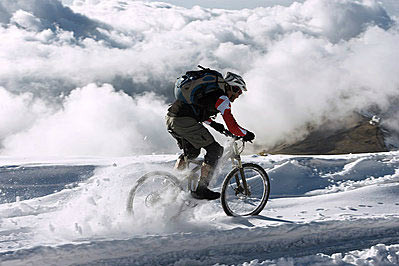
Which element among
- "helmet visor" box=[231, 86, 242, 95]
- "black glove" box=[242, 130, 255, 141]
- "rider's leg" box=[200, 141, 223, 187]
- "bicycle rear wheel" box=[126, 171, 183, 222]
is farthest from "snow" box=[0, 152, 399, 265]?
"helmet visor" box=[231, 86, 242, 95]

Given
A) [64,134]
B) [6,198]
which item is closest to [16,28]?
[64,134]

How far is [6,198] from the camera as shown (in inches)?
218

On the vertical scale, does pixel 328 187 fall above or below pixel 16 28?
below

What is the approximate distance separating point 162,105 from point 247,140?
180 m

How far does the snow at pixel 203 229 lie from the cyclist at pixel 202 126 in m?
0.34

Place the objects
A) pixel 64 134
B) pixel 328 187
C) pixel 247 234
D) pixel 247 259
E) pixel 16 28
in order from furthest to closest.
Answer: pixel 16 28 < pixel 64 134 < pixel 328 187 < pixel 247 234 < pixel 247 259

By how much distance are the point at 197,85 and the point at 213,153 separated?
0.89m

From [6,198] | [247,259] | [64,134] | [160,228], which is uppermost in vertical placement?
[64,134]

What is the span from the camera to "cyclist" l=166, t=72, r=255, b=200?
431cm

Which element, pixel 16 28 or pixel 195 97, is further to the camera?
pixel 16 28

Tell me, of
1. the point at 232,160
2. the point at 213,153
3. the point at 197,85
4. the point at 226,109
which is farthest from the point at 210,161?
the point at 197,85

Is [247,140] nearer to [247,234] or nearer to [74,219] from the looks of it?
[247,234]

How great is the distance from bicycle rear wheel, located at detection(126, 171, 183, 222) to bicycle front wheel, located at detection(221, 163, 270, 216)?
65 centimetres

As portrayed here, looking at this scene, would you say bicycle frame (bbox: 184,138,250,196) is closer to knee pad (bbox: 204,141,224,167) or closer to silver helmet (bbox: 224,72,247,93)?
knee pad (bbox: 204,141,224,167)
